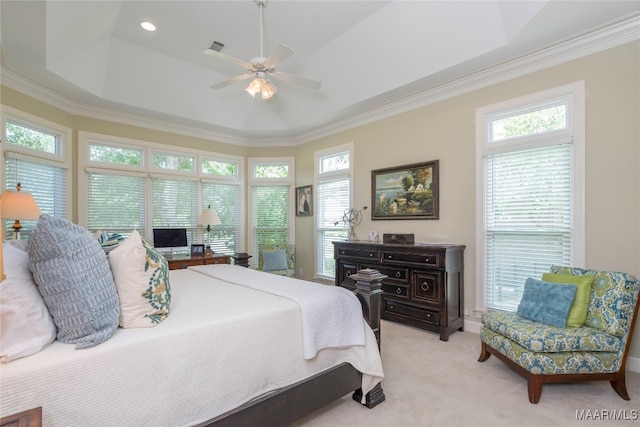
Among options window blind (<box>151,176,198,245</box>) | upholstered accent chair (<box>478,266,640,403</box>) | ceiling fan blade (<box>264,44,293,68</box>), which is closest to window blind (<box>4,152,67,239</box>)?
window blind (<box>151,176,198,245</box>)

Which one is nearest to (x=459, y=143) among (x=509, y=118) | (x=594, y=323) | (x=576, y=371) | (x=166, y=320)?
(x=509, y=118)

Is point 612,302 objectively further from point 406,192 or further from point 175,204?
point 175,204

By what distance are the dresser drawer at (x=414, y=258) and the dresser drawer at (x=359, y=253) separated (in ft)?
0.43

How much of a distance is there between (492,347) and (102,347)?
9.42ft

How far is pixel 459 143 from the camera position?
3.86m

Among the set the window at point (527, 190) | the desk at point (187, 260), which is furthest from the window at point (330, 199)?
the window at point (527, 190)

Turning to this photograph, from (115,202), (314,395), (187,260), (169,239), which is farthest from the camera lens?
(169,239)

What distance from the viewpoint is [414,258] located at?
3695mm

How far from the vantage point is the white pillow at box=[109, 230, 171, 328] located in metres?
1.52

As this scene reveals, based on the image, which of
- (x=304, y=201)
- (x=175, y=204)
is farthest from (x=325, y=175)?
Answer: (x=175, y=204)

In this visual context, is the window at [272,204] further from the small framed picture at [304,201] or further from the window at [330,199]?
the window at [330,199]

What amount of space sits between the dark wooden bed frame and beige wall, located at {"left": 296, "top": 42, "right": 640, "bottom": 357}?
2.02 m

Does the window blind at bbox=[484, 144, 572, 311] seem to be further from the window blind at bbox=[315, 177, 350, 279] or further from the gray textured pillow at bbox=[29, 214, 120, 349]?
the gray textured pillow at bbox=[29, 214, 120, 349]

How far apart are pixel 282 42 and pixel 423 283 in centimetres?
349
